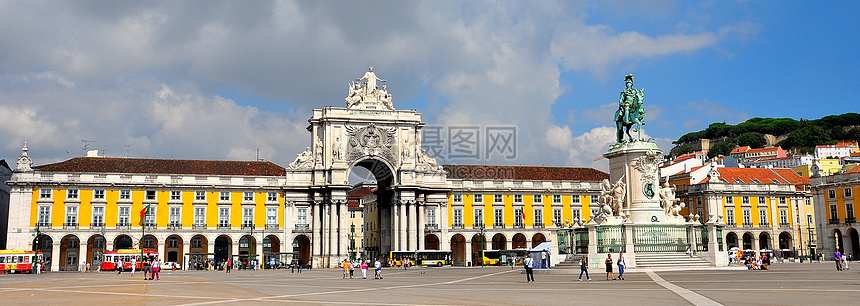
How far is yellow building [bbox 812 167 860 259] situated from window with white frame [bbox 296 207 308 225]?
149 feet

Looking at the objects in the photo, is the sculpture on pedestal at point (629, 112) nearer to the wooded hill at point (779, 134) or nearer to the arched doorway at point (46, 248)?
the arched doorway at point (46, 248)

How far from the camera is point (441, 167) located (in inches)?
2955

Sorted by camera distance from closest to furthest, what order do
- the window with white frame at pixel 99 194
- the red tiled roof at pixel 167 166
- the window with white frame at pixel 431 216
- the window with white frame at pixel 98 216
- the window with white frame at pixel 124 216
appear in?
the window with white frame at pixel 98 216 < the window with white frame at pixel 99 194 < the window with white frame at pixel 124 216 < the red tiled roof at pixel 167 166 < the window with white frame at pixel 431 216

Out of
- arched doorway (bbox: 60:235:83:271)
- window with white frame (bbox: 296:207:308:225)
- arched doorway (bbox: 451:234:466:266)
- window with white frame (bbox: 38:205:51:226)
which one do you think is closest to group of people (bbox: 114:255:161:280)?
window with white frame (bbox: 38:205:51:226)

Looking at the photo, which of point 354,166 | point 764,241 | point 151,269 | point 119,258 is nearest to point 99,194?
point 119,258

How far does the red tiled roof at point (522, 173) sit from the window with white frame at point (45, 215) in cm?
3561

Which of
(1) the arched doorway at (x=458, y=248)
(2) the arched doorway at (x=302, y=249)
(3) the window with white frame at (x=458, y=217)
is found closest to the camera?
(2) the arched doorway at (x=302, y=249)

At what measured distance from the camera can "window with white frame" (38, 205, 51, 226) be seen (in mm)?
65812

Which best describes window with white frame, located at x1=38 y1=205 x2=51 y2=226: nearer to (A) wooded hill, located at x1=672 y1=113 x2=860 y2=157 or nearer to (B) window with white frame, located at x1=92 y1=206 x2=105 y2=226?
(B) window with white frame, located at x1=92 y1=206 x2=105 y2=226

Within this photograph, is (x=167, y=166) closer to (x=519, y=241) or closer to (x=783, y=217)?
(x=519, y=241)

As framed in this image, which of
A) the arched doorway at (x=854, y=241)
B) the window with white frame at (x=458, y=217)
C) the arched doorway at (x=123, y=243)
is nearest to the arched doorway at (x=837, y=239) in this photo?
the arched doorway at (x=854, y=241)

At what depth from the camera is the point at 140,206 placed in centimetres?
6850

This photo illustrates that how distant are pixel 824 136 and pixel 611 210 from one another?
115 metres

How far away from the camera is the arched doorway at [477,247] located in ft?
247
